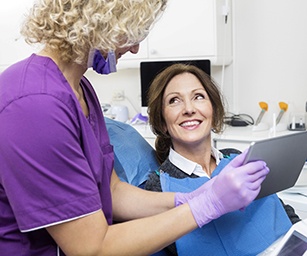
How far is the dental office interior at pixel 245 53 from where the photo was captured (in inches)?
96.0

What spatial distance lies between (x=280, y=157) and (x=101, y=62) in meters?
0.57

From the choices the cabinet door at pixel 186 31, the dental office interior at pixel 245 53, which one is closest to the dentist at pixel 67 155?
the dental office interior at pixel 245 53

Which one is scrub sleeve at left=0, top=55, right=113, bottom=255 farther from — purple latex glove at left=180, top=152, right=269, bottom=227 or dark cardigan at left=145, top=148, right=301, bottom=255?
dark cardigan at left=145, top=148, right=301, bottom=255

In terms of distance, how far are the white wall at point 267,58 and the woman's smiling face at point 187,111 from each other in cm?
134

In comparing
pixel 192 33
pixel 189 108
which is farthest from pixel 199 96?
pixel 192 33

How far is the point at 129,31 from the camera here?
853 mm

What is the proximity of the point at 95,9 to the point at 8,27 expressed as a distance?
8.38 feet

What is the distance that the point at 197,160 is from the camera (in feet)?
4.87

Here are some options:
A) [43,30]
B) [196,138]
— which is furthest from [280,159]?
[43,30]

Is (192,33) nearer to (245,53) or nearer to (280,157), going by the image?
(245,53)

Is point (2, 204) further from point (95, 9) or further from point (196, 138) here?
point (196, 138)

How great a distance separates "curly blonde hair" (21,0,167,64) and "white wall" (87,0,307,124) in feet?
6.30

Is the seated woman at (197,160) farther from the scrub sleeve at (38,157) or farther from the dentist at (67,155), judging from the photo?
the scrub sleeve at (38,157)

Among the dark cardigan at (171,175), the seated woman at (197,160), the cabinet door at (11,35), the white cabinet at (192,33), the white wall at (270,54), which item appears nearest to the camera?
the seated woman at (197,160)
